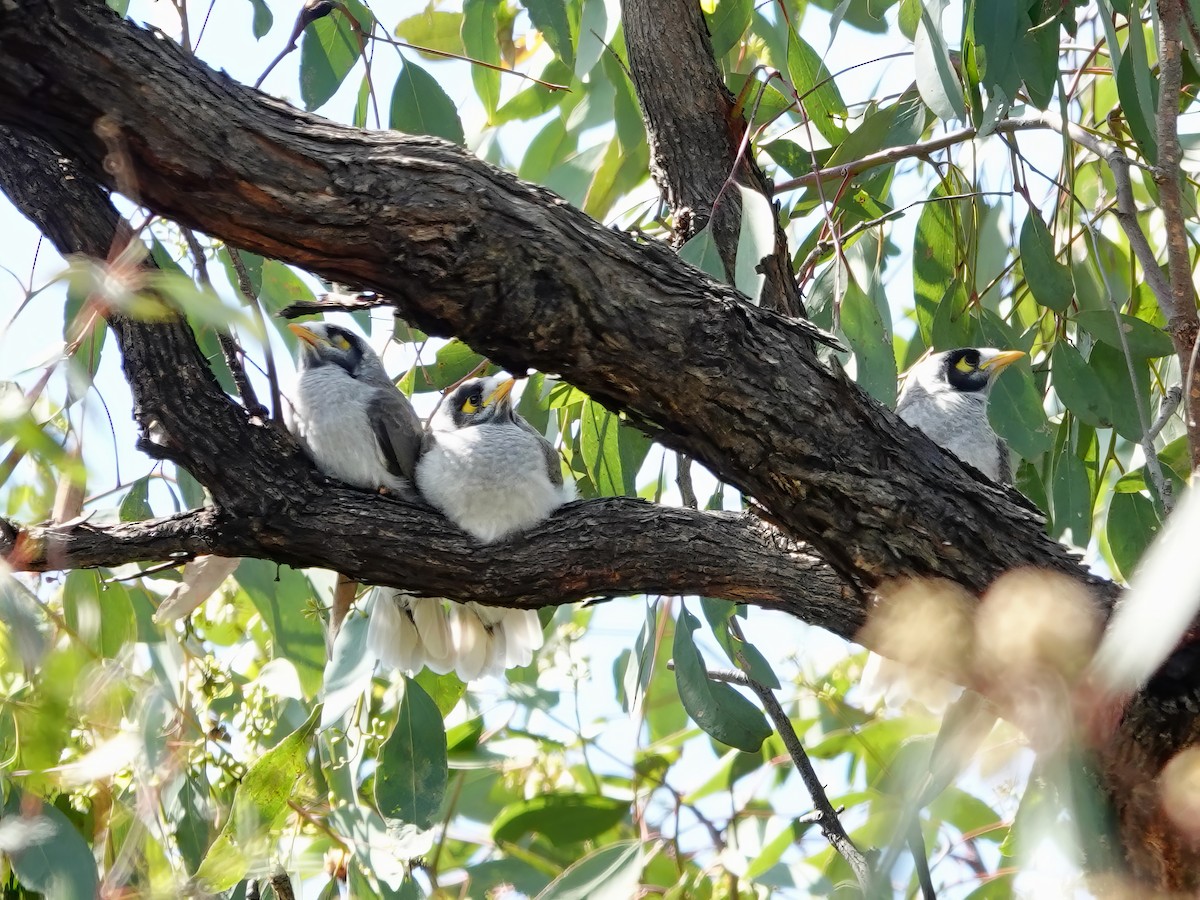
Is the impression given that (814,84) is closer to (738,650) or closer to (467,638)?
(738,650)

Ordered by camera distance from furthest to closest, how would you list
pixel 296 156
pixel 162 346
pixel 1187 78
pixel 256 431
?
pixel 1187 78 → pixel 256 431 → pixel 162 346 → pixel 296 156

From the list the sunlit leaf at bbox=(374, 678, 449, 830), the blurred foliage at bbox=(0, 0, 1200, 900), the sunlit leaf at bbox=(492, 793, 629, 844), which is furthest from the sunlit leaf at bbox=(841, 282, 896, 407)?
the sunlit leaf at bbox=(492, 793, 629, 844)

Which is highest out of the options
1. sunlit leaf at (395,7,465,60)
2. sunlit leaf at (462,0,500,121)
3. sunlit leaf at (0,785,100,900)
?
sunlit leaf at (395,7,465,60)

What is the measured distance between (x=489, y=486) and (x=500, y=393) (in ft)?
2.68

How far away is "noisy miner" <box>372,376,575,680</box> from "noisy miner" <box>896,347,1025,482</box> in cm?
106

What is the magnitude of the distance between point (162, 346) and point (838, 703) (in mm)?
2194

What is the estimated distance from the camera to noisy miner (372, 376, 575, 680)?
264cm

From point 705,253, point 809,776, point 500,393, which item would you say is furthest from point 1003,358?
point 500,393

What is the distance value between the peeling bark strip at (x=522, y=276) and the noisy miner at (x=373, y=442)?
116 centimetres

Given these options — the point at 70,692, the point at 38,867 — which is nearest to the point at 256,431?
the point at 38,867

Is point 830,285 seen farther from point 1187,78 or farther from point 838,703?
point 838,703

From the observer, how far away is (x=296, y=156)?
5.65 ft

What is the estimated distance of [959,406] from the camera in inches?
138

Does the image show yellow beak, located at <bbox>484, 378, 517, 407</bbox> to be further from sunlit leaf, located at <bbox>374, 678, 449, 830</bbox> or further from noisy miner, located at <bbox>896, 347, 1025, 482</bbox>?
noisy miner, located at <bbox>896, 347, 1025, 482</bbox>
